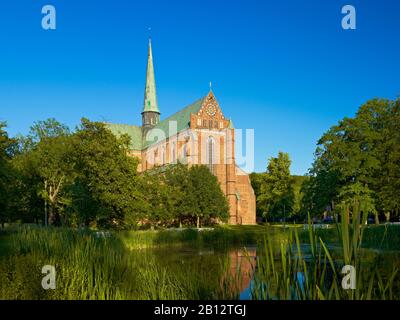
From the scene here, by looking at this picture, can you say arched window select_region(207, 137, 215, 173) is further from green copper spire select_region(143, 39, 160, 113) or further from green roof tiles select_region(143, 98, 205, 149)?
green copper spire select_region(143, 39, 160, 113)

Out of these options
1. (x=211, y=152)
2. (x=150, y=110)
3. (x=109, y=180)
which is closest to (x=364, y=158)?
(x=109, y=180)

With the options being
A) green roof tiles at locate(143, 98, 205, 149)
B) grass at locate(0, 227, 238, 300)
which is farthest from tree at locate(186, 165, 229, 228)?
grass at locate(0, 227, 238, 300)

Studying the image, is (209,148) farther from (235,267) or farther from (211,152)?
(235,267)

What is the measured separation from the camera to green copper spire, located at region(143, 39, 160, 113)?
77.4 m

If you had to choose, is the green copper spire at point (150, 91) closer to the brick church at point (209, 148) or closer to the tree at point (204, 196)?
the brick church at point (209, 148)

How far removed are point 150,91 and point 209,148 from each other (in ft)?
81.6

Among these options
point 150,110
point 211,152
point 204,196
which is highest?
point 150,110

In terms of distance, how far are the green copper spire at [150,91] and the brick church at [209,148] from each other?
339 inches

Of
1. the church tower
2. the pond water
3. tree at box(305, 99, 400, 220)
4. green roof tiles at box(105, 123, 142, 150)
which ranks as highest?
the church tower

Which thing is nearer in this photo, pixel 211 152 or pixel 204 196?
pixel 204 196

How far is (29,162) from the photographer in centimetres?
4288

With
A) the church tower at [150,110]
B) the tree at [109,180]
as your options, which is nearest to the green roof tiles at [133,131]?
the church tower at [150,110]

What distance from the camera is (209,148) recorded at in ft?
198
